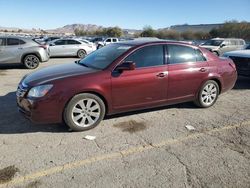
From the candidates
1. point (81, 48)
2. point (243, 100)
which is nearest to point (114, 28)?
point (81, 48)

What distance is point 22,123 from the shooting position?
17.0ft

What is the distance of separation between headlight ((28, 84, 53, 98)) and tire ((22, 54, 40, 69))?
8.14 metres

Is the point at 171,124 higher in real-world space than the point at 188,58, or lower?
lower

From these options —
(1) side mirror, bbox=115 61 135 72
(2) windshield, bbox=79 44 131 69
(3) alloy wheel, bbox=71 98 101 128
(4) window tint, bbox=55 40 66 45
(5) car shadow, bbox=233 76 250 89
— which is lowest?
(3) alloy wheel, bbox=71 98 101 128

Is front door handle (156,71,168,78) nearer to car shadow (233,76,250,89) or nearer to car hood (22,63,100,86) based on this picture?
car hood (22,63,100,86)

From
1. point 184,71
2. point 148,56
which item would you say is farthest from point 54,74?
point 184,71

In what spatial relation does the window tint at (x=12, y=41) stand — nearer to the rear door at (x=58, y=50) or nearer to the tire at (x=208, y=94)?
the rear door at (x=58, y=50)

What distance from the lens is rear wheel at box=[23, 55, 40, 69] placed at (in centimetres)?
1218

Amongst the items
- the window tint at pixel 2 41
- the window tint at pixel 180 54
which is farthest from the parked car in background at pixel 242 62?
the window tint at pixel 2 41

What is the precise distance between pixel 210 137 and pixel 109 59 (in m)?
2.33

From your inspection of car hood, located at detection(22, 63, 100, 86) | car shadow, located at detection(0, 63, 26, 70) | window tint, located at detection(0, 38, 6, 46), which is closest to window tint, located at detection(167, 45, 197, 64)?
car hood, located at detection(22, 63, 100, 86)

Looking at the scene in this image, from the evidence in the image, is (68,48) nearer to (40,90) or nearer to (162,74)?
(162,74)

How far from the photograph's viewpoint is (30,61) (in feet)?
40.3

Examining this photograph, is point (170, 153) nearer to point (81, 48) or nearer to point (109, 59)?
point (109, 59)
